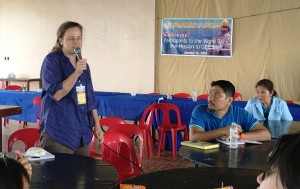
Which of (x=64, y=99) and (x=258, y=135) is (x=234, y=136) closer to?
(x=258, y=135)

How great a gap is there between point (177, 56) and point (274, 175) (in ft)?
27.5

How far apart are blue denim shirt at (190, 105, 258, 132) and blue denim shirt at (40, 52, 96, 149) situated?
2.92 ft

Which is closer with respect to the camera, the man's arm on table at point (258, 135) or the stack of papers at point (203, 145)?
the stack of papers at point (203, 145)

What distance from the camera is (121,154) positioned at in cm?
328

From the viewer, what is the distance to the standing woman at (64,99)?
110 inches

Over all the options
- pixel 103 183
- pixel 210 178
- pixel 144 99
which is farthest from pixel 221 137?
pixel 144 99

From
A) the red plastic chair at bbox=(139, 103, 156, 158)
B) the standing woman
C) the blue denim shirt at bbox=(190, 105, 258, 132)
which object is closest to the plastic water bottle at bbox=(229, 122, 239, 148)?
the blue denim shirt at bbox=(190, 105, 258, 132)

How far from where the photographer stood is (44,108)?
2.87m

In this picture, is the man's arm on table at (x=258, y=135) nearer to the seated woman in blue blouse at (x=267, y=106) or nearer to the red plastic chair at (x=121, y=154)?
the red plastic chair at (x=121, y=154)

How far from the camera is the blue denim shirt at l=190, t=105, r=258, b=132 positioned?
10.3 feet

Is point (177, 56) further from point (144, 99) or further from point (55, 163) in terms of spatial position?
point (55, 163)

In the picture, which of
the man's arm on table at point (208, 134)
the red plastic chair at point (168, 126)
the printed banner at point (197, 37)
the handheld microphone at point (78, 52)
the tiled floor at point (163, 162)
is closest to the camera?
the handheld microphone at point (78, 52)

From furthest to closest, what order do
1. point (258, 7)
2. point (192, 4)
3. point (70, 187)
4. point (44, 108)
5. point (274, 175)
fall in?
1. point (192, 4)
2. point (258, 7)
3. point (44, 108)
4. point (70, 187)
5. point (274, 175)

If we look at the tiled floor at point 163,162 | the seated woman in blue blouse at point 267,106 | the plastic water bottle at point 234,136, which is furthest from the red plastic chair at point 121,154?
the seated woman in blue blouse at point 267,106
